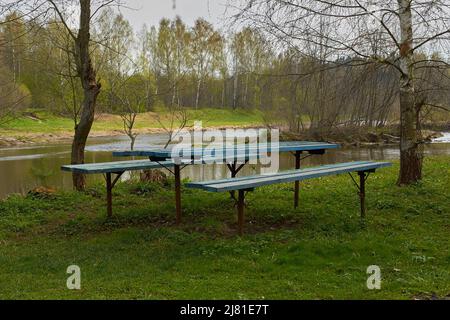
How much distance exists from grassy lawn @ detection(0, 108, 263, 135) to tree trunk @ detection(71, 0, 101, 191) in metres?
20.1

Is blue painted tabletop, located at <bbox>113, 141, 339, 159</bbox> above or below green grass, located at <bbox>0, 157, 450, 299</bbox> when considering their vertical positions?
above

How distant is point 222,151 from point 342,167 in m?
1.62

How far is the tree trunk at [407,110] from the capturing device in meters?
7.77

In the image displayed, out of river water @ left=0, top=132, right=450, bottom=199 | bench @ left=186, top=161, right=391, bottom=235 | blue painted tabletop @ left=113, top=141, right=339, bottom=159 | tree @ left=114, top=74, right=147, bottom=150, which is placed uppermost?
tree @ left=114, top=74, right=147, bottom=150

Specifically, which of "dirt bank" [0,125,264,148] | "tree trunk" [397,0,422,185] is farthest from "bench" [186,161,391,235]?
"dirt bank" [0,125,264,148]

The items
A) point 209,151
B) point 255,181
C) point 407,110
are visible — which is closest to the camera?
point 255,181

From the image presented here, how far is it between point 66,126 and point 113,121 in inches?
173

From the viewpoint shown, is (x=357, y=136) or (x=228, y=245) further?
(x=357, y=136)

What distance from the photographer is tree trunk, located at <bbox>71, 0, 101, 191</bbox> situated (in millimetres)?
9031

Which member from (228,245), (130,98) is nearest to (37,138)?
(130,98)

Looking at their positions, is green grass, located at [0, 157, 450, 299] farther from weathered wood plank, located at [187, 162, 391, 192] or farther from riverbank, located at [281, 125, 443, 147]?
riverbank, located at [281, 125, 443, 147]

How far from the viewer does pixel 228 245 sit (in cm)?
551

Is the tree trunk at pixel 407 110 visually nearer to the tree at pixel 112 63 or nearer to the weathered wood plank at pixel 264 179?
the weathered wood plank at pixel 264 179

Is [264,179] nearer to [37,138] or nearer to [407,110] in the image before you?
[407,110]
